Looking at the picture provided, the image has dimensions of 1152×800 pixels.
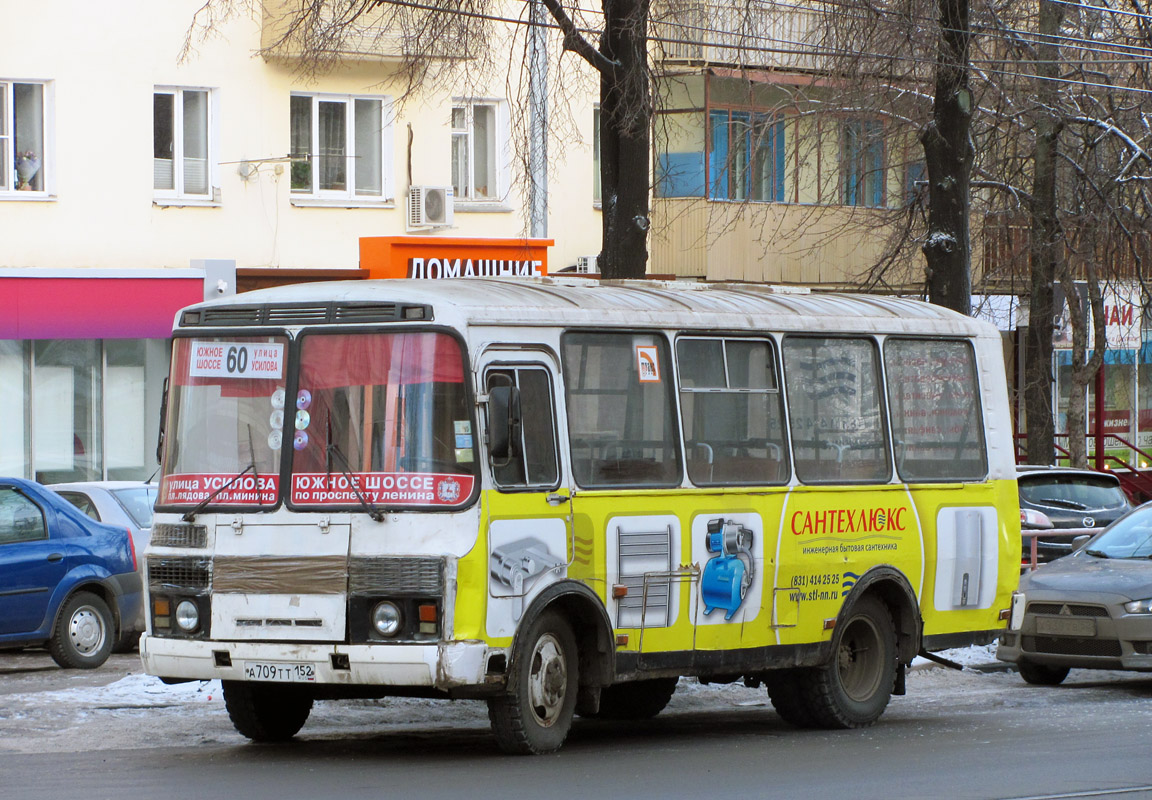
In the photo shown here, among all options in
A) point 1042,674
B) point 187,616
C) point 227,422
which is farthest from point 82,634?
point 1042,674

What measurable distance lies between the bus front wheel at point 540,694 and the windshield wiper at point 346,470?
1.00 metres

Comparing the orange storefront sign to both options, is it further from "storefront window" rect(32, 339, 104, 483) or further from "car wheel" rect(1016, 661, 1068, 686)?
"car wheel" rect(1016, 661, 1068, 686)

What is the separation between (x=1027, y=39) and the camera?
23141 mm

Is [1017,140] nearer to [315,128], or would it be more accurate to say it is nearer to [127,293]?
[315,128]

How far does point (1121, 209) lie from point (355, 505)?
1708 centimetres

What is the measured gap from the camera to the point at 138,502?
17625 millimetres

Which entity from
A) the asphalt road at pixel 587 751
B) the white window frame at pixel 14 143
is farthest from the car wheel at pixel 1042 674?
the white window frame at pixel 14 143

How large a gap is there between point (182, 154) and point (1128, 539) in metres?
14.8

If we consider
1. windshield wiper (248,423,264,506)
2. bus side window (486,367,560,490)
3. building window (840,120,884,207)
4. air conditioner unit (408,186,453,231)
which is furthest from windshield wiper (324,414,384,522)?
air conditioner unit (408,186,453,231)

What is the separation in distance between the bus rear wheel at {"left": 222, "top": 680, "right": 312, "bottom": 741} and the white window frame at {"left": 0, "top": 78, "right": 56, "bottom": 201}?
14.9 meters

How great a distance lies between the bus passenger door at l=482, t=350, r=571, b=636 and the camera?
9961 mm

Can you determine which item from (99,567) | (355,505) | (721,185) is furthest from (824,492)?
(721,185)

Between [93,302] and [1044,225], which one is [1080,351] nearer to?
[1044,225]

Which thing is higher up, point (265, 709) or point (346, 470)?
point (346, 470)
